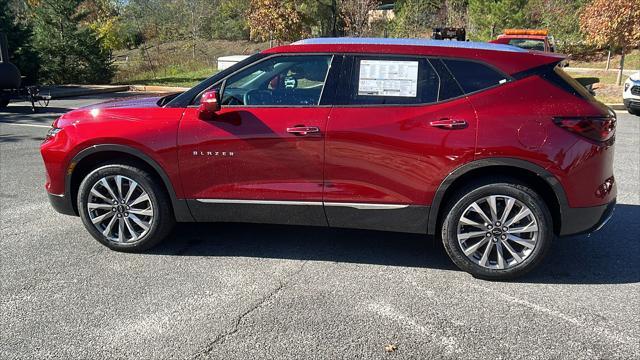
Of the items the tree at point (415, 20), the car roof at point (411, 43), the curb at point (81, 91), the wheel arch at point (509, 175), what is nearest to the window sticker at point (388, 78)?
the car roof at point (411, 43)

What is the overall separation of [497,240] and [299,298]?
4.98ft

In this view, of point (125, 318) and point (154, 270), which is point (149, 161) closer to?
point (154, 270)

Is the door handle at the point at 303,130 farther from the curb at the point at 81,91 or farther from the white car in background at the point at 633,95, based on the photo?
the curb at the point at 81,91

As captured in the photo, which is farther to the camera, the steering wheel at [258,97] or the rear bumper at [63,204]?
the rear bumper at [63,204]

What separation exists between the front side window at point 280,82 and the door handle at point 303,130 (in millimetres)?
200

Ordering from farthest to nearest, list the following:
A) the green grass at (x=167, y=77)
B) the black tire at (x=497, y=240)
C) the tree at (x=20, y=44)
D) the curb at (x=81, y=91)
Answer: the green grass at (x=167, y=77)
the tree at (x=20, y=44)
the curb at (x=81, y=91)
the black tire at (x=497, y=240)

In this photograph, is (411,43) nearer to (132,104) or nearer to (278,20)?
(132,104)

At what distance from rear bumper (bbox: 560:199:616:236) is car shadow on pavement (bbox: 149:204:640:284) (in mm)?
407

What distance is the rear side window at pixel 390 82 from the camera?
3764mm

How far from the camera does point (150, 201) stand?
416cm

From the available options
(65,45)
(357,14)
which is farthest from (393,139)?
(65,45)

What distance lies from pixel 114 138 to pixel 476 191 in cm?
283

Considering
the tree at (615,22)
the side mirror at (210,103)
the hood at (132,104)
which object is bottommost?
the hood at (132,104)

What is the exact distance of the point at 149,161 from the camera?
13.3 ft
